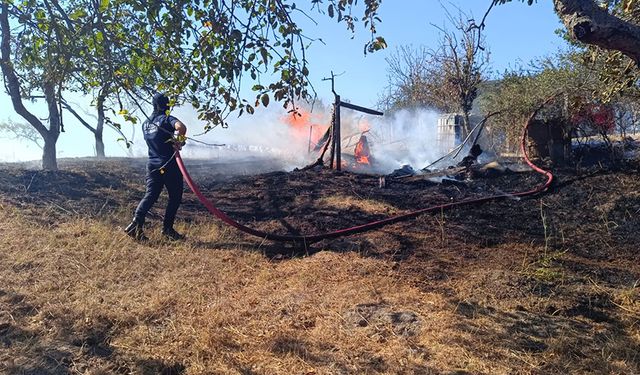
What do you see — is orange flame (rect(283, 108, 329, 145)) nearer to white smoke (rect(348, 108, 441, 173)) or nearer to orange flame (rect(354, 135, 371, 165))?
white smoke (rect(348, 108, 441, 173))

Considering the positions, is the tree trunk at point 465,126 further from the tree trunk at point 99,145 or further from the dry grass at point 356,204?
the tree trunk at point 99,145

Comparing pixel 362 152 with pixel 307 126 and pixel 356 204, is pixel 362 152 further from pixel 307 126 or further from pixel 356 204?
pixel 356 204

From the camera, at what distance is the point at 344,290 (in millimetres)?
4168

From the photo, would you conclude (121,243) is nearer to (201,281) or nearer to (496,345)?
(201,281)

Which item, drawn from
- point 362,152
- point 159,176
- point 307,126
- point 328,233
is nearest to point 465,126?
point 362,152

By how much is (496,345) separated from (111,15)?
3.91 metres

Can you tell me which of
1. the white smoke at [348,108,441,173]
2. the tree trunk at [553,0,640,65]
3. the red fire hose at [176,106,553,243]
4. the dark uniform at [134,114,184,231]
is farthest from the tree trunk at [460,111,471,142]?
the tree trunk at [553,0,640,65]

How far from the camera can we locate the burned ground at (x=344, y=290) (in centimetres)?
316

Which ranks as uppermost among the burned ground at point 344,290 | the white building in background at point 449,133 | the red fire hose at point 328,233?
the white building in background at point 449,133

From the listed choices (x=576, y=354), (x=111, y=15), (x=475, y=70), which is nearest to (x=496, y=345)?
(x=576, y=354)

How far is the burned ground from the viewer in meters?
3.16

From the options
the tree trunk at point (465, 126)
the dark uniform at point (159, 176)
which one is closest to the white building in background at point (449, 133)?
the tree trunk at point (465, 126)

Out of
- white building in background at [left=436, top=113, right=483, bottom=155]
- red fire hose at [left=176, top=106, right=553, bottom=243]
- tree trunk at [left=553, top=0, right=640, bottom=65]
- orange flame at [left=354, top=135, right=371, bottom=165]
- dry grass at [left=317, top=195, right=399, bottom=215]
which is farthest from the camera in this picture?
white building in background at [left=436, top=113, right=483, bottom=155]

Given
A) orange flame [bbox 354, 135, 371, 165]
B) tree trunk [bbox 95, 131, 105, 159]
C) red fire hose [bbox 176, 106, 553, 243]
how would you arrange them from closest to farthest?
red fire hose [bbox 176, 106, 553, 243] → orange flame [bbox 354, 135, 371, 165] → tree trunk [bbox 95, 131, 105, 159]
